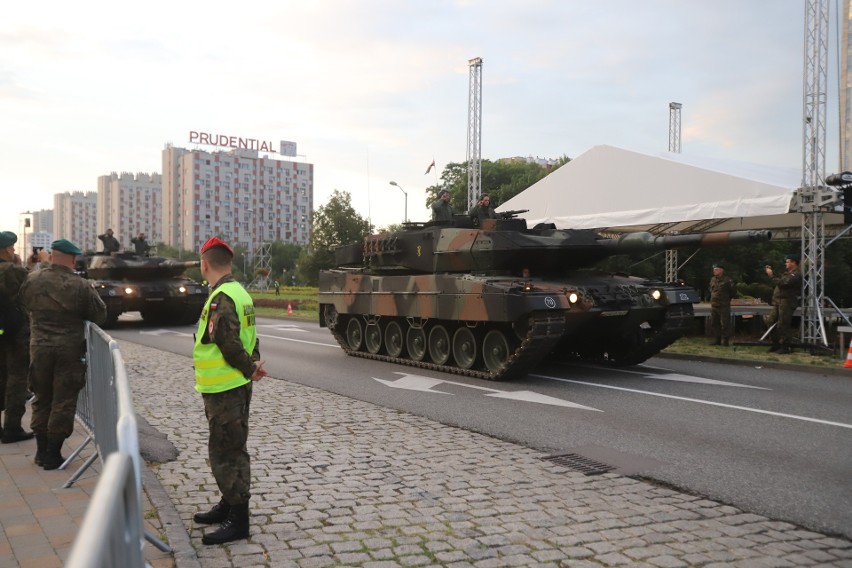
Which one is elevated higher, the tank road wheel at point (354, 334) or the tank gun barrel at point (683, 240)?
the tank gun barrel at point (683, 240)

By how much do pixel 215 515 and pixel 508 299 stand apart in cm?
672

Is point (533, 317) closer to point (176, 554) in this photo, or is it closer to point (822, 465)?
point (822, 465)

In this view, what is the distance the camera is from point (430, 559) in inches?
171

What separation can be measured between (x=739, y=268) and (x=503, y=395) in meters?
30.3

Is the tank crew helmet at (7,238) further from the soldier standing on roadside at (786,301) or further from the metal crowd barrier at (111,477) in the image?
the soldier standing on roadside at (786,301)

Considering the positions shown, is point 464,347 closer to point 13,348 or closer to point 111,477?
point 13,348

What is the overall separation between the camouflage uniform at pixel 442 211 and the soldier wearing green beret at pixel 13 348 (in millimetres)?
8284

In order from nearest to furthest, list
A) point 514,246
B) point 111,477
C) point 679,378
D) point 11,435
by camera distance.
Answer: point 111,477
point 11,435
point 679,378
point 514,246

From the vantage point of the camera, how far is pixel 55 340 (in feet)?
20.2

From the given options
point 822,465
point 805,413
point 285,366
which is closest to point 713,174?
point 805,413

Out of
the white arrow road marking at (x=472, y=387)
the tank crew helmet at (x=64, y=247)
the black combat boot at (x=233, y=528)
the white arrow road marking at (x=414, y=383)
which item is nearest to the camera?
the black combat boot at (x=233, y=528)

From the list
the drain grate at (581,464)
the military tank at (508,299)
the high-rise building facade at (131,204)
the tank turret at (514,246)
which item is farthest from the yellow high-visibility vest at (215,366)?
the high-rise building facade at (131,204)

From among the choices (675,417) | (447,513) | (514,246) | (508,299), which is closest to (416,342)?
(514,246)

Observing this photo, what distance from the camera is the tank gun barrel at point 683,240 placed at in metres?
10.6
